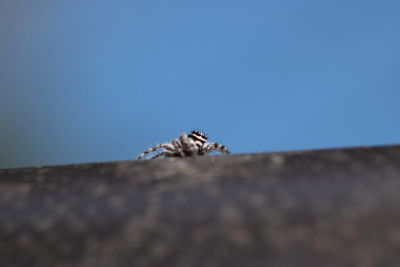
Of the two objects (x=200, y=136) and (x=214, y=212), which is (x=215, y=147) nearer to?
(x=200, y=136)

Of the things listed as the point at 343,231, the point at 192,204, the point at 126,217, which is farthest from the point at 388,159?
the point at 126,217

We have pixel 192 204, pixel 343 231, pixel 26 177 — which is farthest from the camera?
pixel 26 177

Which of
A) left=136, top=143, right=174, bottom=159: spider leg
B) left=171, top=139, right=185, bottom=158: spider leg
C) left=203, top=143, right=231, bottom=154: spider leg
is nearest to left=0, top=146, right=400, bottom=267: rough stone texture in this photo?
left=171, top=139, right=185, bottom=158: spider leg

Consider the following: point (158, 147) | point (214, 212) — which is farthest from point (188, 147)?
point (214, 212)

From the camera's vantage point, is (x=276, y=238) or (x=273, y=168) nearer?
(x=276, y=238)

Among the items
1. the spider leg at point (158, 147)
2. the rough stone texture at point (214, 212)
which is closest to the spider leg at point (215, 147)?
the spider leg at point (158, 147)

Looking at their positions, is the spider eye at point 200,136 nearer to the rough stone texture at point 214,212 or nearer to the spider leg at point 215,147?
the spider leg at point 215,147

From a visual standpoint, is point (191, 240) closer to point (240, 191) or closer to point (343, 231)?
point (240, 191)
